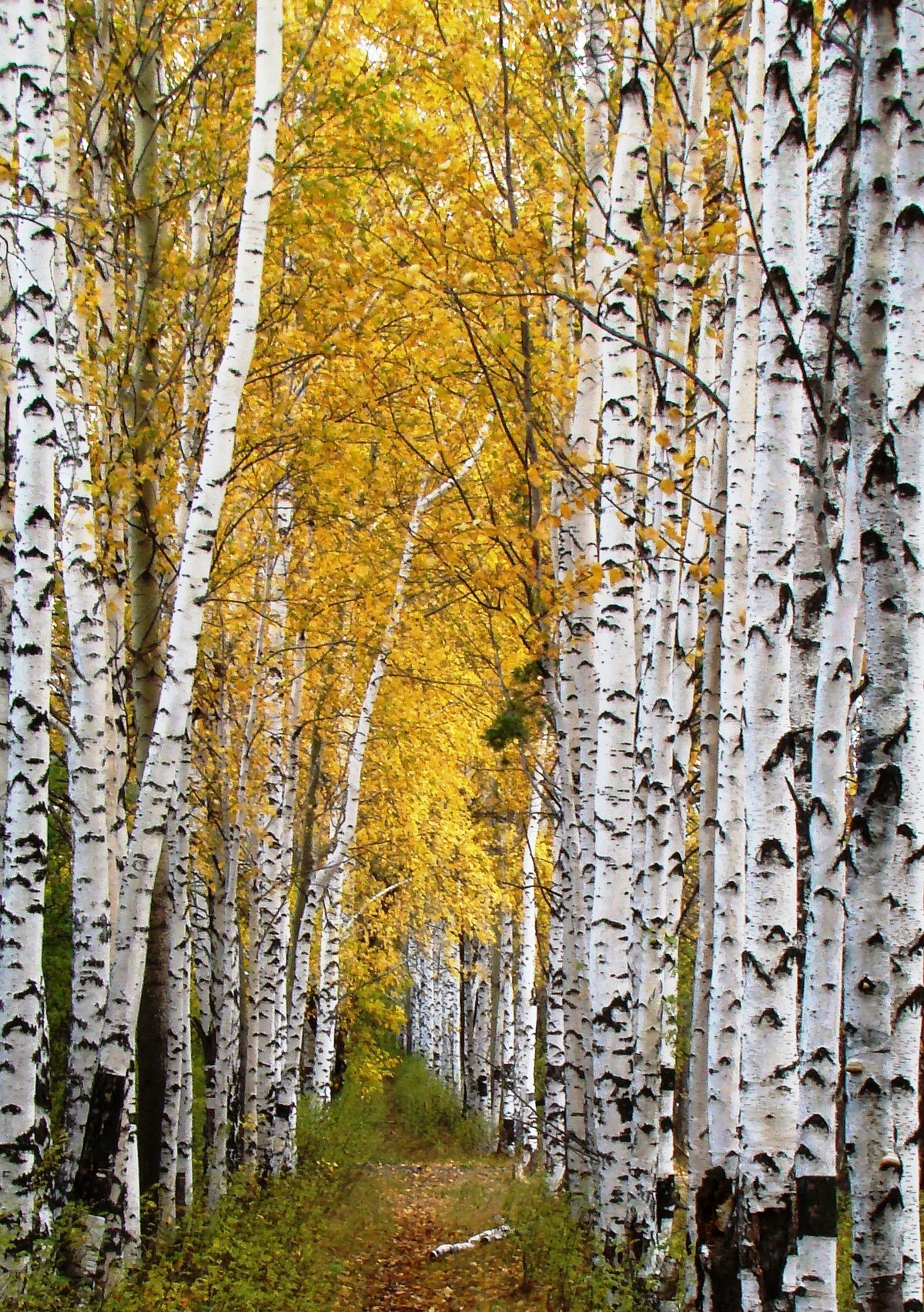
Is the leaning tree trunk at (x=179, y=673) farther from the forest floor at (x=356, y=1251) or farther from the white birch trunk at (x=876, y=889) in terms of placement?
the white birch trunk at (x=876, y=889)

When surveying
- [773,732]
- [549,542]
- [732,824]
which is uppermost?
[549,542]

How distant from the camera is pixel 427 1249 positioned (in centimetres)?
1077

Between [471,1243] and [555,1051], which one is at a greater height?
[555,1051]

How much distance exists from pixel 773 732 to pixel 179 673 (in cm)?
318

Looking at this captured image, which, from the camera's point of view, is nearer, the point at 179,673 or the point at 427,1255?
the point at 179,673

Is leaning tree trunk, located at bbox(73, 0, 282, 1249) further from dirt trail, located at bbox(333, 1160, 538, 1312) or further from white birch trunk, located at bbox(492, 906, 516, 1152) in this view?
white birch trunk, located at bbox(492, 906, 516, 1152)

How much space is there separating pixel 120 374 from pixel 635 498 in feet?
11.5

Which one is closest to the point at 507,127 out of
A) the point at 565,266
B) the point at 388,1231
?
the point at 565,266

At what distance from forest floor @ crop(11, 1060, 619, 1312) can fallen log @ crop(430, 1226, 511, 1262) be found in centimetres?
9

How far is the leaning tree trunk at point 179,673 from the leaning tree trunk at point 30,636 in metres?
0.33

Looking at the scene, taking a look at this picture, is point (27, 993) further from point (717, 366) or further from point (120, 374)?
point (717, 366)

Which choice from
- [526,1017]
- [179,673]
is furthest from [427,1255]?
[179,673]

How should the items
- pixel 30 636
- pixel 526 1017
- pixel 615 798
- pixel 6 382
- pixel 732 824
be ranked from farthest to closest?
1. pixel 526 1017
2. pixel 615 798
3. pixel 6 382
4. pixel 732 824
5. pixel 30 636

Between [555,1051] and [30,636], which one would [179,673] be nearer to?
[30,636]
